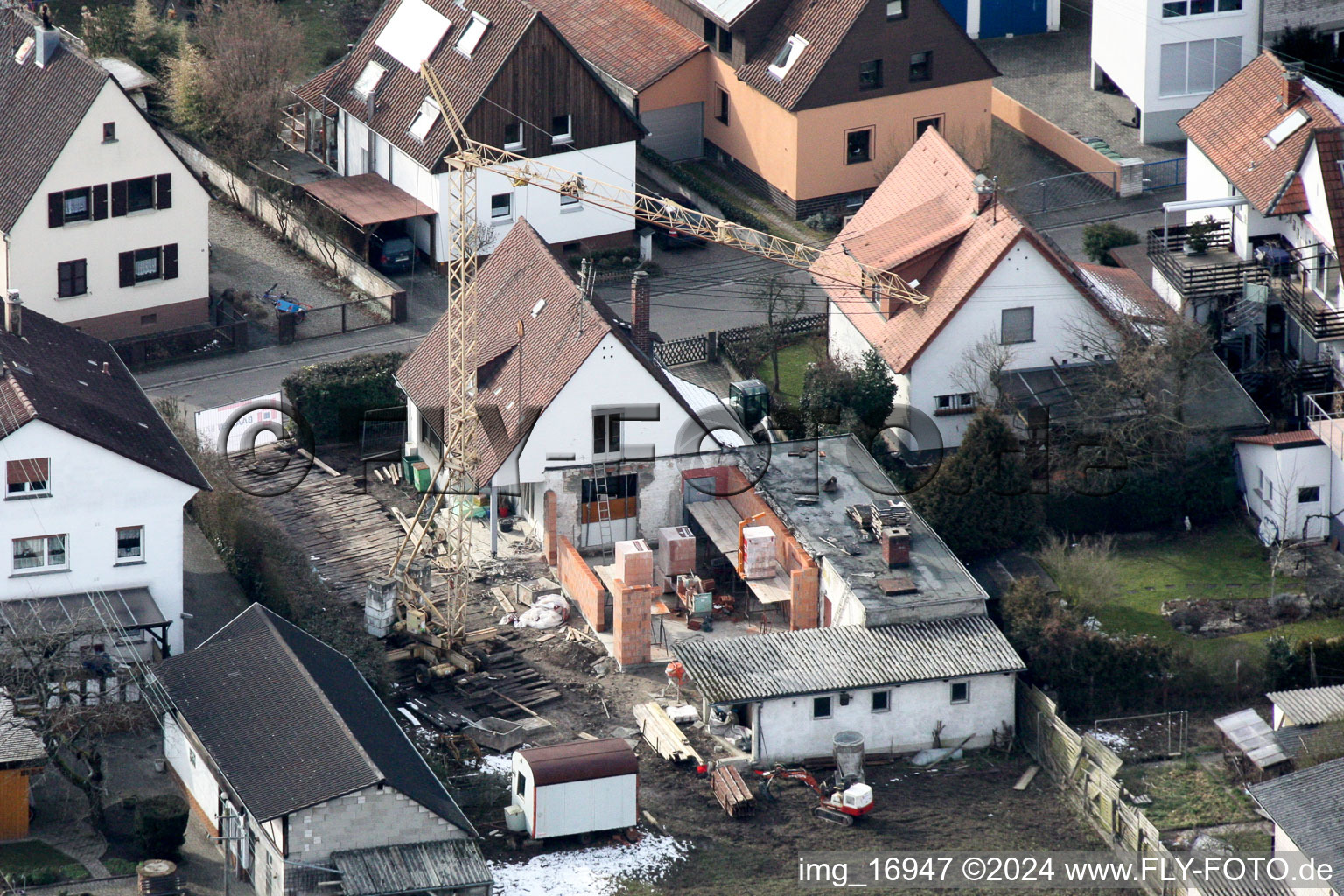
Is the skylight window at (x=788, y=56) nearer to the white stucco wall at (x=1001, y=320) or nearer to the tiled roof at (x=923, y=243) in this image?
the tiled roof at (x=923, y=243)

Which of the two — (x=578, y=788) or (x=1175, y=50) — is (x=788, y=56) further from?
(x=578, y=788)

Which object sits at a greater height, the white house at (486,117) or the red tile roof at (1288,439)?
the white house at (486,117)

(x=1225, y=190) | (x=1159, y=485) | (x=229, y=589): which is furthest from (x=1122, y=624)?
(x=229, y=589)

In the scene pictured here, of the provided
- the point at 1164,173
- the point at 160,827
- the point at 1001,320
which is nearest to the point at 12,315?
the point at 160,827

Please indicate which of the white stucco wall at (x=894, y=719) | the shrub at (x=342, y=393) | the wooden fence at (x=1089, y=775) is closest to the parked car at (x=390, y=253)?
the shrub at (x=342, y=393)

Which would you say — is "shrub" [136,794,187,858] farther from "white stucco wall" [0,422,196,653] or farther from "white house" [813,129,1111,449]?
"white house" [813,129,1111,449]

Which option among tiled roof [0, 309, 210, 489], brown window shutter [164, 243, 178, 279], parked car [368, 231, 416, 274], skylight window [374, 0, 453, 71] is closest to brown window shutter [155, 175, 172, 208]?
brown window shutter [164, 243, 178, 279]
